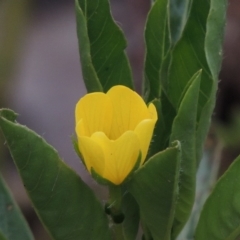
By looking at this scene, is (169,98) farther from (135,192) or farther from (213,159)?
(213,159)

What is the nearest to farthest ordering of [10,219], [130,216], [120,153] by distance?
1. [120,153]
2. [130,216]
3. [10,219]

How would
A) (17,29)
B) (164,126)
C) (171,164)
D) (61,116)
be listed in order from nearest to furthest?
(171,164) → (164,126) → (17,29) → (61,116)

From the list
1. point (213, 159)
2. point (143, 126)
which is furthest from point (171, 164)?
point (213, 159)

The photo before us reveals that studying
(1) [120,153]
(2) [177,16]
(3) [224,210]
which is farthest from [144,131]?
(2) [177,16]

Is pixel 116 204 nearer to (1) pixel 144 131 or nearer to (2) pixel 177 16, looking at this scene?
(1) pixel 144 131

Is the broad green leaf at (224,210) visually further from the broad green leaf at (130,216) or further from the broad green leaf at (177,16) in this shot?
the broad green leaf at (177,16)
